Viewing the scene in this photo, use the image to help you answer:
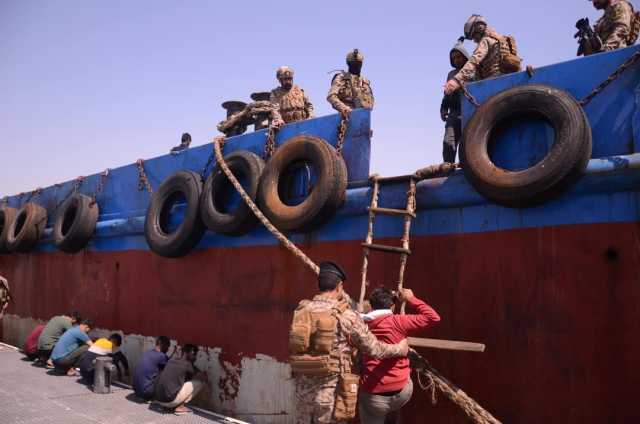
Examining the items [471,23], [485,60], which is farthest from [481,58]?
[471,23]

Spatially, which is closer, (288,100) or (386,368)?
(386,368)

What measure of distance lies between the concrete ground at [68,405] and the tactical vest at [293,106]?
4.04 metres

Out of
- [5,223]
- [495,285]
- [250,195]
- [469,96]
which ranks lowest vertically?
[495,285]

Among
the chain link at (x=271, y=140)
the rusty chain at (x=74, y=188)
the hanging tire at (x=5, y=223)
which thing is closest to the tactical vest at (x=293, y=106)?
the chain link at (x=271, y=140)

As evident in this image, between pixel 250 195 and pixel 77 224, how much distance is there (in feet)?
16.1

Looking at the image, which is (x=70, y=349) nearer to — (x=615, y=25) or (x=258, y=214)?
(x=258, y=214)

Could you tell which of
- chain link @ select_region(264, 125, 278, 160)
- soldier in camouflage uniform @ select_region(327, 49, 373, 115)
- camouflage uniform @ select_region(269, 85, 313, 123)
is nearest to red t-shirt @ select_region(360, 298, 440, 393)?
chain link @ select_region(264, 125, 278, 160)

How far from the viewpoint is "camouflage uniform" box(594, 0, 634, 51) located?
4777 millimetres

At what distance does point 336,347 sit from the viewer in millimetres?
3953

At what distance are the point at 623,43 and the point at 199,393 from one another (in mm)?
6093

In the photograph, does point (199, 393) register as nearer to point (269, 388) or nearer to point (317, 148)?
point (269, 388)

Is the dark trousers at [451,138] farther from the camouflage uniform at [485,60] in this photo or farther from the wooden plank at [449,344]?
the wooden plank at [449,344]

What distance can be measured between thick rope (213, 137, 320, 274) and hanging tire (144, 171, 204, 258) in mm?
591

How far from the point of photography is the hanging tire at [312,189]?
5.34 metres
